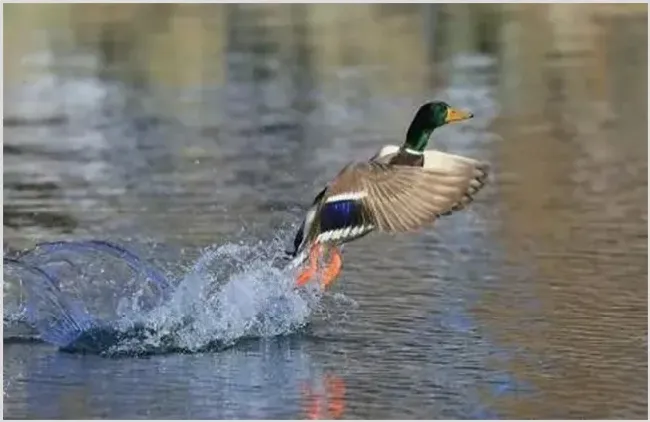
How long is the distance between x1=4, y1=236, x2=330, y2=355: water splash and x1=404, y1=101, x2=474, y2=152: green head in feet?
3.61

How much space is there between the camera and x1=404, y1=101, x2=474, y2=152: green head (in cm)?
851

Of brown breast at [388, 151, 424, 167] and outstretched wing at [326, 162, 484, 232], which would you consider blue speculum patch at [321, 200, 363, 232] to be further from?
brown breast at [388, 151, 424, 167]

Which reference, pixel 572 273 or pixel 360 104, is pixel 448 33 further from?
pixel 572 273

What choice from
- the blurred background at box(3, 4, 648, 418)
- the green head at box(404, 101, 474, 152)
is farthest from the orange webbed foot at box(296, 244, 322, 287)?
the green head at box(404, 101, 474, 152)

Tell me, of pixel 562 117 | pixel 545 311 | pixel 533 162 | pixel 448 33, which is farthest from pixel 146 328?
pixel 448 33

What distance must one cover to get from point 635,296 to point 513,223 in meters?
2.39

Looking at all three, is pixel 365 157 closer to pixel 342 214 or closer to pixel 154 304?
pixel 154 304

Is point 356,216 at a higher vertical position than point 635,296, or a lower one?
higher

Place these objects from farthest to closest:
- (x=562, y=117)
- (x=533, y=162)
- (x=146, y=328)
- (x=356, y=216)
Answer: (x=562, y=117) < (x=533, y=162) < (x=146, y=328) < (x=356, y=216)

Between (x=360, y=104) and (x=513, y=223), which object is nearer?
(x=513, y=223)

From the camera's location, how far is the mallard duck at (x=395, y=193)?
8094 mm

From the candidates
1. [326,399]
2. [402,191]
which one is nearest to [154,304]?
[326,399]

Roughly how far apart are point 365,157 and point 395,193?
21.5 ft

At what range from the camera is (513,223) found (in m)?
12.0
